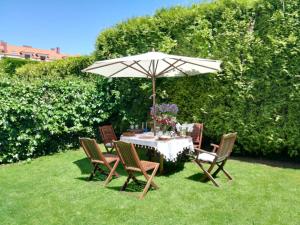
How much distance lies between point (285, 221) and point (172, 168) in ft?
11.6

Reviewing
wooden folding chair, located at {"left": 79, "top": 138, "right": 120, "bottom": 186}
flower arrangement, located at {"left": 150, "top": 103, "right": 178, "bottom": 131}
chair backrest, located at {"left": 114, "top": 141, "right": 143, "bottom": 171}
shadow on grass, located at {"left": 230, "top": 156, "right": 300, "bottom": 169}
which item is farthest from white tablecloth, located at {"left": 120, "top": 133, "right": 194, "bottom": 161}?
shadow on grass, located at {"left": 230, "top": 156, "right": 300, "bottom": 169}

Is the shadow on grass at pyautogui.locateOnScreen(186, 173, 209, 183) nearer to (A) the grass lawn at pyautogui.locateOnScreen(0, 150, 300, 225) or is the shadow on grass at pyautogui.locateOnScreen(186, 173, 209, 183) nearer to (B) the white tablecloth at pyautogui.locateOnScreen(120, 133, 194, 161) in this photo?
(A) the grass lawn at pyautogui.locateOnScreen(0, 150, 300, 225)

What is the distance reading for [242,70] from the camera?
8.55 m

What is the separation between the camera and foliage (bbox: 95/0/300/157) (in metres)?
7.95

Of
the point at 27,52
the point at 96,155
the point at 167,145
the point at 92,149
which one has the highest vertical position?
the point at 27,52

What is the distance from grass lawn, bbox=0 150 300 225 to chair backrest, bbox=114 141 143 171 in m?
0.52

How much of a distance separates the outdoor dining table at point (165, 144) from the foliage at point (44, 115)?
315 centimetres

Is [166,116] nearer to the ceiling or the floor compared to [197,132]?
nearer to the ceiling

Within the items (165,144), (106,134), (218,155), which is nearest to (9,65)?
(106,134)

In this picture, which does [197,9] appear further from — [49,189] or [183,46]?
[49,189]

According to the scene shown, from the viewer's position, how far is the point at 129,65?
7863 mm

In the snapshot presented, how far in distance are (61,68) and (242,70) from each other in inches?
402

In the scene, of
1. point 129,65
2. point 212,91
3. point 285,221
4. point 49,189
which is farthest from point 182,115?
point 285,221

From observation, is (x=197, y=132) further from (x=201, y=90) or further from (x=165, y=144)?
(x=165, y=144)
